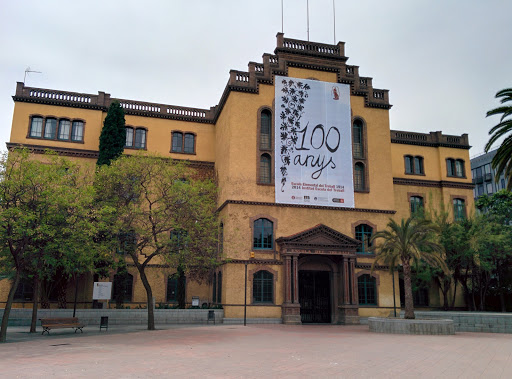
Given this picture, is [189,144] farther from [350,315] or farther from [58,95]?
[350,315]

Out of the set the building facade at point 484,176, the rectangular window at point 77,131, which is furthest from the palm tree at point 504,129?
the building facade at point 484,176

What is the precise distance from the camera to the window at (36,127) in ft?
125

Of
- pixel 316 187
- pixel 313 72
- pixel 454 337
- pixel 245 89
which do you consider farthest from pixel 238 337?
pixel 313 72

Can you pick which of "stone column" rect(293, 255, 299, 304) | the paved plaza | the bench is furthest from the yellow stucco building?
the paved plaza

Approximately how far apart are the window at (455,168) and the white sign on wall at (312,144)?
46.7 feet

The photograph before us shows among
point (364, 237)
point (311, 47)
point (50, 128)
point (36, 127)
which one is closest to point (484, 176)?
point (364, 237)

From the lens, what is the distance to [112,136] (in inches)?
1401

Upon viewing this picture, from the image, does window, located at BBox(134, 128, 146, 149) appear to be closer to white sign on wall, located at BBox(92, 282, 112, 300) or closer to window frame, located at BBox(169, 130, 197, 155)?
window frame, located at BBox(169, 130, 197, 155)

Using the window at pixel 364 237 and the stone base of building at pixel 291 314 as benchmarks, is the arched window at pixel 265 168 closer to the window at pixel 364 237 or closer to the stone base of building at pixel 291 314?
the window at pixel 364 237

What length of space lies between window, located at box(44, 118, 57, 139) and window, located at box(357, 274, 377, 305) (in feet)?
92.0

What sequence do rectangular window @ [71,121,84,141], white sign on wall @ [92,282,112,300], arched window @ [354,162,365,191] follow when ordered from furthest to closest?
rectangular window @ [71,121,84,141], arched window @ [354,162,365,191], white sign on wall @ [92,282,112,300]

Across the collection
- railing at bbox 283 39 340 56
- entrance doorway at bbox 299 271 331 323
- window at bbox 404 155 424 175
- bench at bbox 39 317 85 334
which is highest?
railing at bbox 283 39 340 56

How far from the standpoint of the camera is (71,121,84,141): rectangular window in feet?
128

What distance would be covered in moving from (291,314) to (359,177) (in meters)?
13.2
